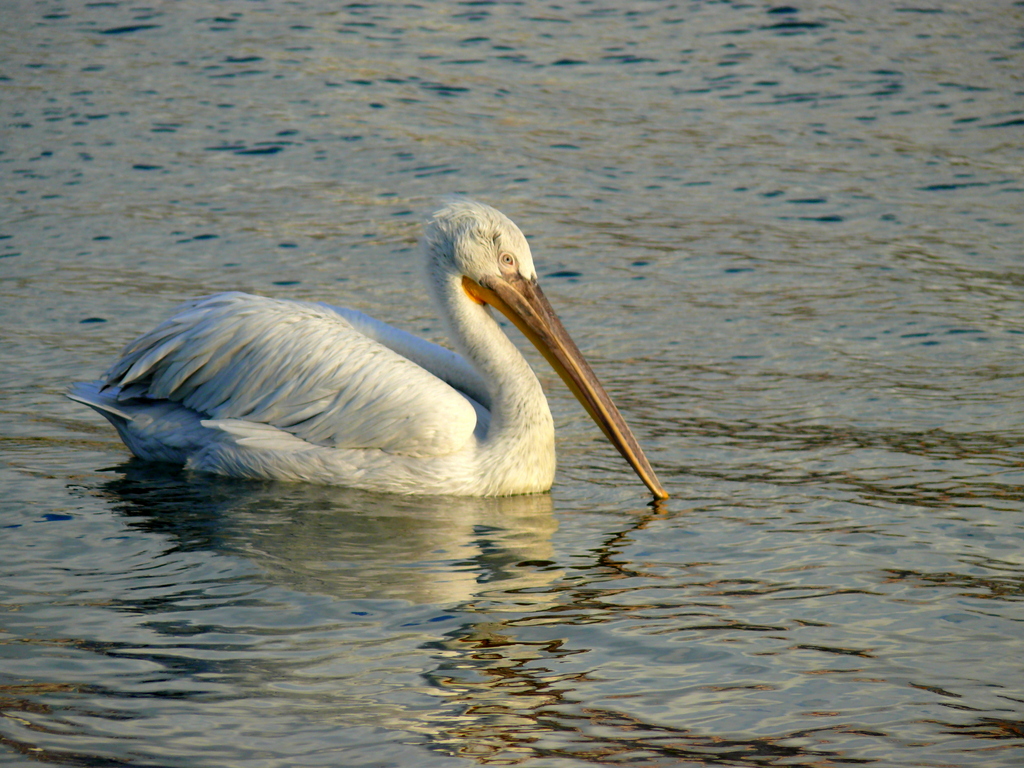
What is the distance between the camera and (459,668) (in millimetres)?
3148

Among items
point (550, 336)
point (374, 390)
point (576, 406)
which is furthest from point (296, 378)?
point (576, 406)

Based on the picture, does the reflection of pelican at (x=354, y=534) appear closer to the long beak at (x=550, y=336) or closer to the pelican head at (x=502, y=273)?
the long beak at (x=550, y=336)

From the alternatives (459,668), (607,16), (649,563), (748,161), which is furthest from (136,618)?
(607,16)

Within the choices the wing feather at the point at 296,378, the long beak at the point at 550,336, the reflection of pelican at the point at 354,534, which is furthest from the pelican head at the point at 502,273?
the reflection of pelican at the point at 354,534

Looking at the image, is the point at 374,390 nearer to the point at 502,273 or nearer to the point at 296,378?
the point at 296,378

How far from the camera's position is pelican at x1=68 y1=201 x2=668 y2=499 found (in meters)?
4.50

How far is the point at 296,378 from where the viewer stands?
461 centimetres

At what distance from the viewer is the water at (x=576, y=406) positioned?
2984 mm

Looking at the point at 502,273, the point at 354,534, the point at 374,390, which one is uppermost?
the point at 502,273

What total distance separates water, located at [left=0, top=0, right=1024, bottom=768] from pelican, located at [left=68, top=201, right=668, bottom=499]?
14 centimetres

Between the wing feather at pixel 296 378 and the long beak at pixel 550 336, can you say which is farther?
the long beak at pixel 550 336

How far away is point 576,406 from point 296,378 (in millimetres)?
1373

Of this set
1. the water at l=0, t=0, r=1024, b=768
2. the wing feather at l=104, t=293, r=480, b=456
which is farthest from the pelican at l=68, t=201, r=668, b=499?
the water at l=0, t=0, r=1024, b=768

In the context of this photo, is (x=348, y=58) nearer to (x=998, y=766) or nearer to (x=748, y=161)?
(x=748, y=161)
